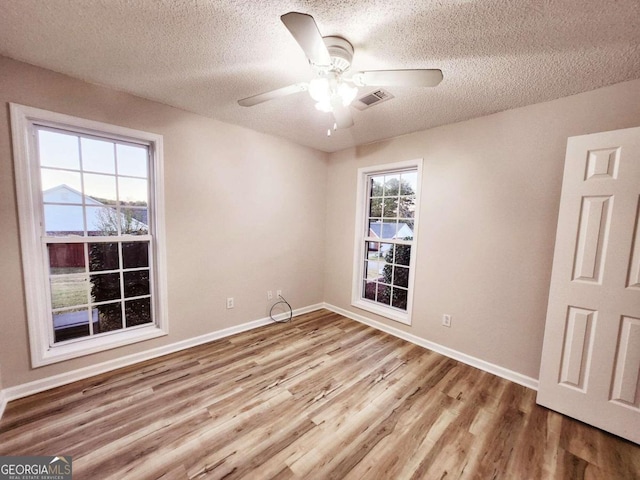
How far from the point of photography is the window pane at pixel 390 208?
10.4 ft

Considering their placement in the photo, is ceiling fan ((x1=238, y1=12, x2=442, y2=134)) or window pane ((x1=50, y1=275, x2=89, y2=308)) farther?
window pane ((x1=50, y1=275, x2=89, y2=308))

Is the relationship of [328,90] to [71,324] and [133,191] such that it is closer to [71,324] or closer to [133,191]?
[133,191]

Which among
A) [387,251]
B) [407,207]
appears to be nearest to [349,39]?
[407,207]

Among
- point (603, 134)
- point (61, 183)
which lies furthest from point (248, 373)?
point (603, 134)

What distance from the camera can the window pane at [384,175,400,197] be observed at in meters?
3.15

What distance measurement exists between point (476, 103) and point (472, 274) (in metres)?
1.55

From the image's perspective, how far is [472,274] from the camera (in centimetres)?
242

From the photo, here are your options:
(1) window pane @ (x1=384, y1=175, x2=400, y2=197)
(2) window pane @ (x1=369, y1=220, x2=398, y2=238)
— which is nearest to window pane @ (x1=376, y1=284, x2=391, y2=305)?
(2) window pane @ (x1=369, y1=220, x2=398, y2=238)

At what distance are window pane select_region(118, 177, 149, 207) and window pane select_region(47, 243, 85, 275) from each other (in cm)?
52

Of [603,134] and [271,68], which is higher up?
[271,68]

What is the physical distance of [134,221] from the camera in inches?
90.8

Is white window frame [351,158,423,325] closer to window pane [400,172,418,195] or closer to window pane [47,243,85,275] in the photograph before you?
window pane [400,172,418,195]

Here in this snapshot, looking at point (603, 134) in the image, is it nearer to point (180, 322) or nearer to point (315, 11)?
point (315, 11)

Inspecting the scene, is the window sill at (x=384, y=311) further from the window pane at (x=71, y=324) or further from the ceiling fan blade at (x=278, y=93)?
the window pane at (x=71, y=324)
